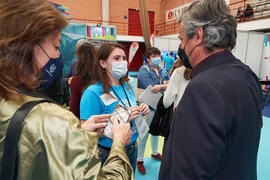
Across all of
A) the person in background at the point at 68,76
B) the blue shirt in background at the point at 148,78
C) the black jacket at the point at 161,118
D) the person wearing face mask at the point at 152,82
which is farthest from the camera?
the person in background at the point at 68,76

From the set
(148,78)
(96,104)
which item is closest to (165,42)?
(148,78)

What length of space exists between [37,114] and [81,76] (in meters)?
1.72

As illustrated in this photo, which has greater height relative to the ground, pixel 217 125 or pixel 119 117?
pixel 217 125

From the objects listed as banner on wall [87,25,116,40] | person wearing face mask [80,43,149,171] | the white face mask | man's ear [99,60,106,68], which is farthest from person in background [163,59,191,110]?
banner on wall [87,25,116,40]

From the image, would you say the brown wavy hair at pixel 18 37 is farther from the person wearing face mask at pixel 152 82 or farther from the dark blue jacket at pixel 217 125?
the person wearing face mask at pixel 152 82

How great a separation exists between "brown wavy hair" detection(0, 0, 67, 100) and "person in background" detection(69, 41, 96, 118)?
4.93 feet

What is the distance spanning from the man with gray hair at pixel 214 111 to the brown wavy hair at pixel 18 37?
730mm

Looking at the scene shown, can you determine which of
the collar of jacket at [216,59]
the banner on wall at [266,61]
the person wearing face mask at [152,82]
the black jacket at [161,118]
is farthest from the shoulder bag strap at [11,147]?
the banner on wall at [266,61]

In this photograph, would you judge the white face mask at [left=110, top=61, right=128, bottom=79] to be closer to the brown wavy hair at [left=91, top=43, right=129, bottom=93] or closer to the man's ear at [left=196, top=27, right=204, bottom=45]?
the brown wavy hair at [left=91, top=43, right=129, bottom=93]

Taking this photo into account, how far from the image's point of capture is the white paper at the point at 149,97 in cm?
251

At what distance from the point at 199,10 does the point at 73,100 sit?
6.04 feet

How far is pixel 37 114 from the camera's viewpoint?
611 mm

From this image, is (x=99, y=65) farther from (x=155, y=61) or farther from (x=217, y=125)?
(x=155, y=61)

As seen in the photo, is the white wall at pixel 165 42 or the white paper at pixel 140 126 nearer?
the white paper at pixel 140 126
